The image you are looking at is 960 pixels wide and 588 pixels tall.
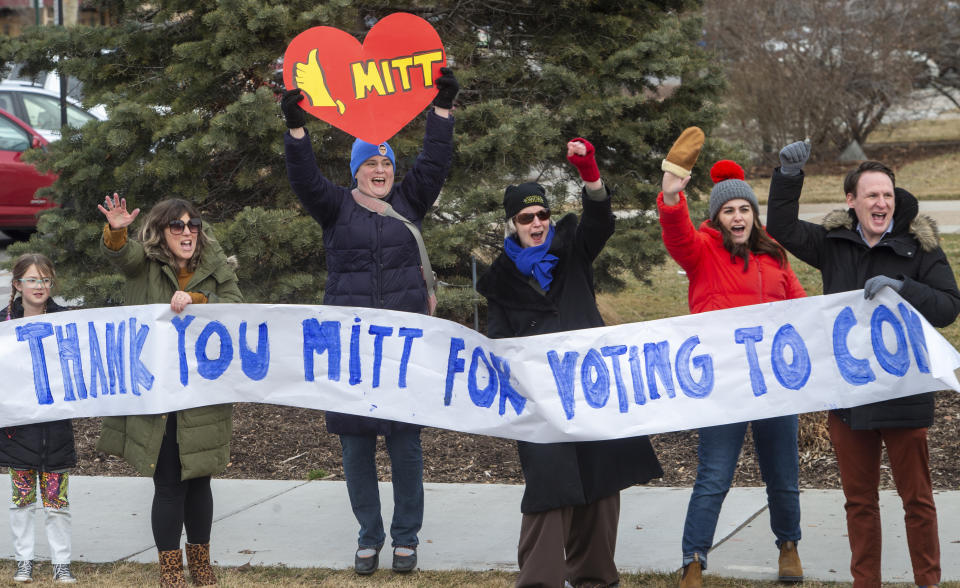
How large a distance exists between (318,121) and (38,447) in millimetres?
3389

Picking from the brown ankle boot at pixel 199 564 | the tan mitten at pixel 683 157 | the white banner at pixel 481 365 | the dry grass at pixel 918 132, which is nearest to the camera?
the tan mitten at pixel 683 157

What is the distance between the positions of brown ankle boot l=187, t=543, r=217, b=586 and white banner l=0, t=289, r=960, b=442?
623 mm

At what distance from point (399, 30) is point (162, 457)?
2.23 meters

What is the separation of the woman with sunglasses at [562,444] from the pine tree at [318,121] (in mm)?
2865

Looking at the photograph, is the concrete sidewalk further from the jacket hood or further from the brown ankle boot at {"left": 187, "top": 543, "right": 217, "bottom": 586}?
the jacket hood

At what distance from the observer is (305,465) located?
7.06m

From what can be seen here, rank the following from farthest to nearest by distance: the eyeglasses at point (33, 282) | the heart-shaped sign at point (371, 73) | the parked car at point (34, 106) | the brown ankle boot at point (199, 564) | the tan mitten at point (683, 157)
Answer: the parked car at point (34, 106), the heart-shaped sign at point (371, 73), the eyeglasses at point (33, 282), the brown ankle boot at point (199, 564), the tan mitten at point (683, 157)

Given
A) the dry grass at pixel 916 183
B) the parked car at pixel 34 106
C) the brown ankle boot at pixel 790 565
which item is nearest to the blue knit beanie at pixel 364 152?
the brown ankle boot at pixel 790 565

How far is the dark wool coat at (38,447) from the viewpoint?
5.11 m

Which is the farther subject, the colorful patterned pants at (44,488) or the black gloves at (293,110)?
the colorful patterned pants at (44,488)

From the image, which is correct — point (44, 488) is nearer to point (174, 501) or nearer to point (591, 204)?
point (174, 501)

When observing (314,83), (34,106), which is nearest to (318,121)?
(314,83)

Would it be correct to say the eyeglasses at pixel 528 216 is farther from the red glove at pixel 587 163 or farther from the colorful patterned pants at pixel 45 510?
the colorful patterned pants at pixel 45 510

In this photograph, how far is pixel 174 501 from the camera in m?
4.87
